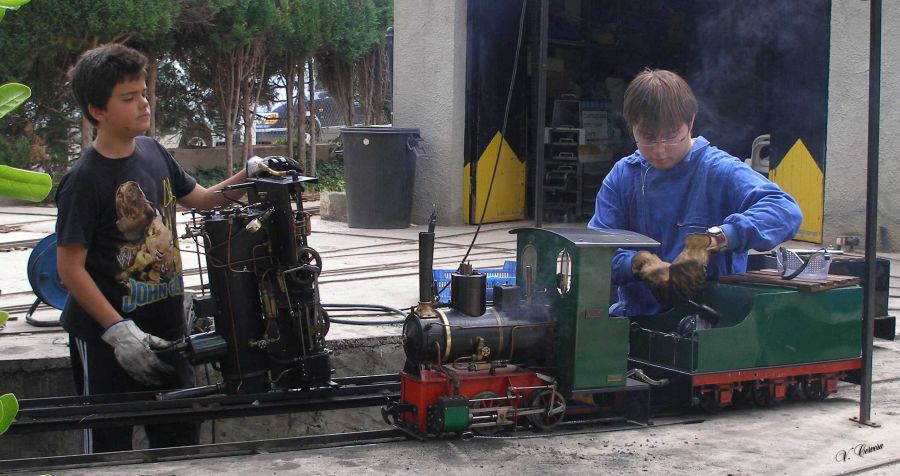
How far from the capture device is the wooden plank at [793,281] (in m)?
4.42

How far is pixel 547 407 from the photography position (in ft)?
13.2

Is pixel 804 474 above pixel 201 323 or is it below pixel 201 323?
below

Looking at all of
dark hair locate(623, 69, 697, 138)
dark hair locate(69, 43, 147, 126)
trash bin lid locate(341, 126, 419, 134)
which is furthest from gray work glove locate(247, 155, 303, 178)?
trash bin lid locate(341, 126, 419, 134)

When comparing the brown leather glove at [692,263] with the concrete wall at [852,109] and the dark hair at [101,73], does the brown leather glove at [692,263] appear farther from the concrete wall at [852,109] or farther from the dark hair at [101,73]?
the concrete wall at [852,109]

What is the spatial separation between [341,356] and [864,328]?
265 centimetres

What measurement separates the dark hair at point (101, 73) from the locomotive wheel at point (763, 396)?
10.1 feet

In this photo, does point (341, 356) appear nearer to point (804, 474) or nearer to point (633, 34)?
point (804, 474)

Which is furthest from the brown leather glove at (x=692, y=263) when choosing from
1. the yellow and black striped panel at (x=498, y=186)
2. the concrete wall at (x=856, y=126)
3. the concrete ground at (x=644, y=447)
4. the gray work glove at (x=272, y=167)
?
the yellow and black striped panel at (x=498, y=186)

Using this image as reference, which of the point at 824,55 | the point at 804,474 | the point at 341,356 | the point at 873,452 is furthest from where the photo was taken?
the point at 824,55

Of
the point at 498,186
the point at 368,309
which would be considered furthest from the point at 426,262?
the point at 498,186

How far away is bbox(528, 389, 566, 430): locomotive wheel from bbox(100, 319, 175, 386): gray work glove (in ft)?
4.90

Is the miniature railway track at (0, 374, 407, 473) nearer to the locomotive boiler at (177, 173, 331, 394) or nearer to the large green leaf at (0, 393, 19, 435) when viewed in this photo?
the locomotive boiler at (177, 173, 331, 394)

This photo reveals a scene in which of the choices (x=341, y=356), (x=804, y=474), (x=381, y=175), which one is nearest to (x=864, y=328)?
(x=804, y=474)

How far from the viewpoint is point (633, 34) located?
12.8m
